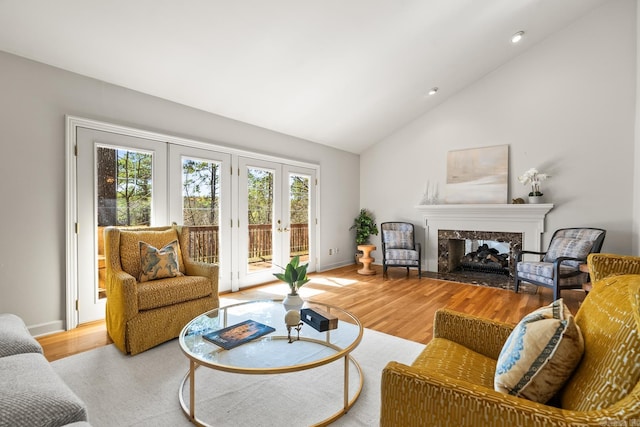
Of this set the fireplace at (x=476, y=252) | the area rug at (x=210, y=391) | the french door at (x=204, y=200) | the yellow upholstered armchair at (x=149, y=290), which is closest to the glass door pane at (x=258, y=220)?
the french door at (x=204, y=200)

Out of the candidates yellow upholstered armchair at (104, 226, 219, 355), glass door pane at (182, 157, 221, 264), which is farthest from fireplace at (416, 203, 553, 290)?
yellow upholstered armchair at (104, 226, 219, 355)

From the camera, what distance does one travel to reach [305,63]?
364 centimetres

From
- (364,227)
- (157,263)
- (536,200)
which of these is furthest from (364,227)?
(157,263)

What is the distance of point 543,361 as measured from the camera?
3.28 ft

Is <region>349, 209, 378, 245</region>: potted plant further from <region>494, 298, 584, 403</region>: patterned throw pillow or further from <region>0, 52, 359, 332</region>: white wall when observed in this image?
<region>494, 298, 584, 403</region>: patterned throw pillow

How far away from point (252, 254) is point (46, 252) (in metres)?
2.36

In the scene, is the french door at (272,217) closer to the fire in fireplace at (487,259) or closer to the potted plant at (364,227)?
the potted plant at (364,227)

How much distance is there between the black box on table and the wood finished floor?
116 cm

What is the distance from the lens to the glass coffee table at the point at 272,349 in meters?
1.57

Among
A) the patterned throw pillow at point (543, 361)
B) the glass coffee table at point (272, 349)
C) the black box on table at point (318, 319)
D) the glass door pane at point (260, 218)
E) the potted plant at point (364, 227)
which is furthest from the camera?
the potted plant at point (364, 227)

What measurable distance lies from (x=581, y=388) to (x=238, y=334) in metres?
1.62

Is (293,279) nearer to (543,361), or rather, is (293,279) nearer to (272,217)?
(543,361)

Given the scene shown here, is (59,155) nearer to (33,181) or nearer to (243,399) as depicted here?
(33,181)

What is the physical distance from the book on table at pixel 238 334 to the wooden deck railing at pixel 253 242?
2.21m
